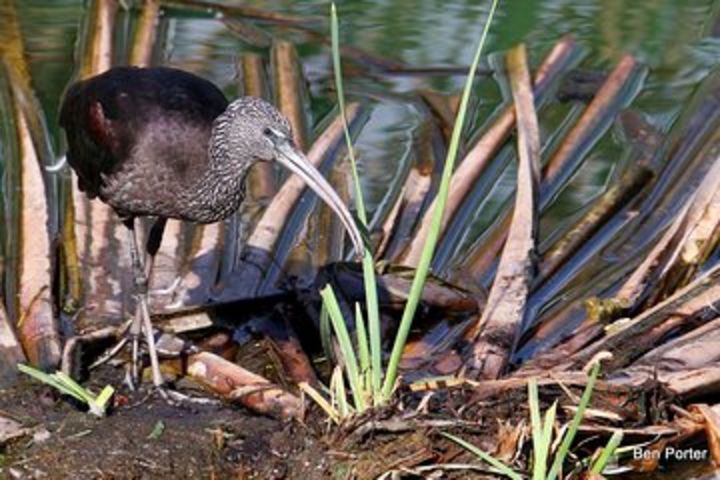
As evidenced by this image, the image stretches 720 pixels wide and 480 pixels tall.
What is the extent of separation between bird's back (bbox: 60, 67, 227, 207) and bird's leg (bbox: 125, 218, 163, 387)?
22 cm

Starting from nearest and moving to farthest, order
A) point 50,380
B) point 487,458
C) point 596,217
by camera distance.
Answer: point 487,458 → point 50,380 → point 596,217

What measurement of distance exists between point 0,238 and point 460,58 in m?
3.27

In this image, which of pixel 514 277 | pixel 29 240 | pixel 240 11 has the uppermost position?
pixel 514 277

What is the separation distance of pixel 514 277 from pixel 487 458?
142 cm

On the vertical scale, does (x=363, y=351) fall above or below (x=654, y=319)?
above

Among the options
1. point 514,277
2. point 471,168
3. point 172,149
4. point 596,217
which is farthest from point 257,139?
point 596,217

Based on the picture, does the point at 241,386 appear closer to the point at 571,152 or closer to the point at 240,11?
the point at 571,152

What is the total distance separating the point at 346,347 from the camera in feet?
16.0

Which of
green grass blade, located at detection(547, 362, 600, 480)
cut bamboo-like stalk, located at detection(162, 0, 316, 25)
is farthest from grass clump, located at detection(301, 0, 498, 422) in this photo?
cut bamboo-like stalk, located at detection(162, 0, 316, 25)

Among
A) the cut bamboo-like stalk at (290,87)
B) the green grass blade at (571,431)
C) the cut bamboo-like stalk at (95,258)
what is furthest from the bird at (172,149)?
the cut bamboo-like stalk at (290,87)

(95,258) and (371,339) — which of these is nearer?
(371,339)

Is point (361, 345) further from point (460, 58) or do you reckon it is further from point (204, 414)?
point (460, 58)

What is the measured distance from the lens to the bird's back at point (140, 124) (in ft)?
18.3

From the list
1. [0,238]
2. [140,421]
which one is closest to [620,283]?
[140,421]
